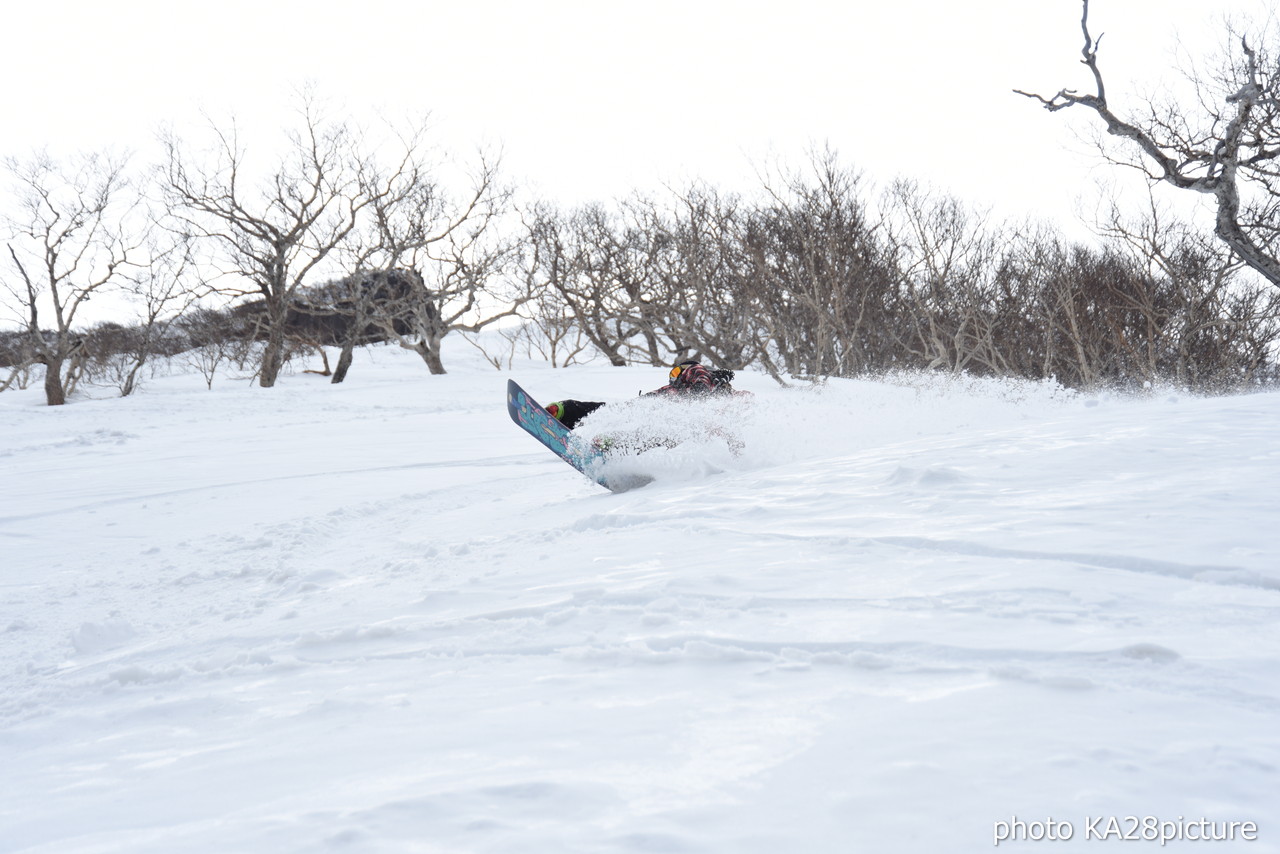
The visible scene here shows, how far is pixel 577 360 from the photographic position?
40.9 m

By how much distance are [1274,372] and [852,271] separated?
16338 millimetres

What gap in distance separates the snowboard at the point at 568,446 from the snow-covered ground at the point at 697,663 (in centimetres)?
70

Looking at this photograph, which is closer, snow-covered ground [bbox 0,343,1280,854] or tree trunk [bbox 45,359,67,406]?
snow-covered ground [bbox 0,343,1280,854]

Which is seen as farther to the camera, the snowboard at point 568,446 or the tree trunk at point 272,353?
the tree trunk at point 272,353

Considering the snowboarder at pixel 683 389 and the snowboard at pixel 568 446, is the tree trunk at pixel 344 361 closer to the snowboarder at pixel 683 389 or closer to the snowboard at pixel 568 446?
the snowboarder at pixel 683 389

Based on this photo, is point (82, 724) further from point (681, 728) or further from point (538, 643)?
point (681, 728)

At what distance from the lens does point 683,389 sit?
7363mm

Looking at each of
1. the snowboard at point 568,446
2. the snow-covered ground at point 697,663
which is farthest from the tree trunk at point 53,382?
the snowboard at point 568,446

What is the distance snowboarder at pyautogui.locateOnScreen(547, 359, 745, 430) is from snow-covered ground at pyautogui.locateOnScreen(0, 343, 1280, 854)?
1472 mm

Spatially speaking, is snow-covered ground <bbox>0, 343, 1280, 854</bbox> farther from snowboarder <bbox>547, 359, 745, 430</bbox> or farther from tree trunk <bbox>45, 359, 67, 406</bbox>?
tree trunk <bbox>45, 359, 67, 406</bbox>

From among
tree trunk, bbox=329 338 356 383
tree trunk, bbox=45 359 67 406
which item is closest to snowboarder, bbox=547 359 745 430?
tree trunk, bbox=329 338 356 383

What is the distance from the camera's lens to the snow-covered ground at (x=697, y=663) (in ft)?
5.38

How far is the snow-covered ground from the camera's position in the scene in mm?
1641

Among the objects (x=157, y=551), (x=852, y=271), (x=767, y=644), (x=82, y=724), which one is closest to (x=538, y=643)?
(x=767, y=644)
